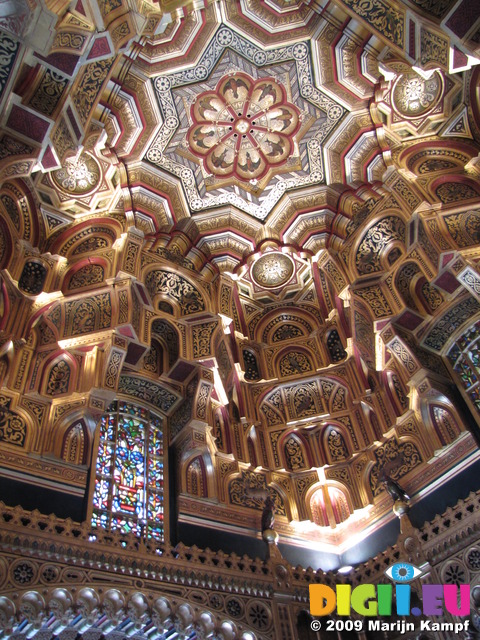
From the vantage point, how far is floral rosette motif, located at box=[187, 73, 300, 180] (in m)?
11.0

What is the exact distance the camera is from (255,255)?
12031 mm

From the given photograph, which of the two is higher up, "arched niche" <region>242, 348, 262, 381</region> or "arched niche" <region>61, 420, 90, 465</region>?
"arched niche" <region>242, 348, 262, 381</region>

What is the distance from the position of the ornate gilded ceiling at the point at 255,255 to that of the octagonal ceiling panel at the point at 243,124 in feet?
0.12

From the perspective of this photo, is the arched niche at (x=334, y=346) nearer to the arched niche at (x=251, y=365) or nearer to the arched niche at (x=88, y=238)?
the arched niche at (x=251, y=365)

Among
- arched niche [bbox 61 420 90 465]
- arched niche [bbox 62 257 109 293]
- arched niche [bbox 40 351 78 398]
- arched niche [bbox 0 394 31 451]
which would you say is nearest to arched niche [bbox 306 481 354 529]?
arched niche [bbox 61 420 90 465]

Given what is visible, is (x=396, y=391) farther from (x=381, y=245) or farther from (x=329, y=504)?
(x=381, y=245)

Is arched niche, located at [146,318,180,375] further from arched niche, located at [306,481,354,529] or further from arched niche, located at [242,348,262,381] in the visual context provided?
arched niche, located at [306,481,354,529]

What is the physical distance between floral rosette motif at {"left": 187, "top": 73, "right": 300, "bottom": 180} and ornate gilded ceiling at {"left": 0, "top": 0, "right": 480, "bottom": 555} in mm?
37

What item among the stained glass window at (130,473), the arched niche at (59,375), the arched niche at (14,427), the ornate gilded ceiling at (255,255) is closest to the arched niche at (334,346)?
the ornate gilded ceiling at (255,255)

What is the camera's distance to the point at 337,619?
349 inches

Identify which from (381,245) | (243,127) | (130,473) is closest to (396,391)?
(381,245)

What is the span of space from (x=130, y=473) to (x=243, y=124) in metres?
6.70

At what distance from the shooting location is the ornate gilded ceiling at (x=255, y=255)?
357 inches

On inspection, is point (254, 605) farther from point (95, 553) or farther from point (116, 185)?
point (116, 185)
